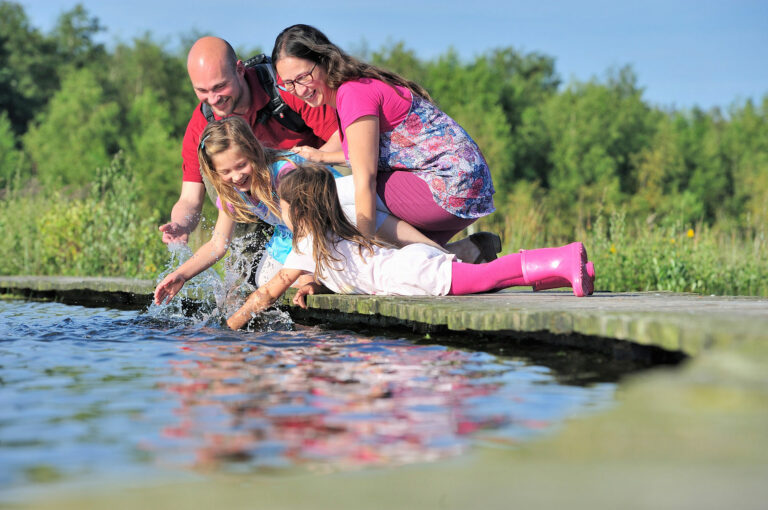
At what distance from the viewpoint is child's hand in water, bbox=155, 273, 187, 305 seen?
4.83 metres

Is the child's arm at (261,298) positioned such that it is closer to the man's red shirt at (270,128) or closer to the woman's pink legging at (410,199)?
the woman's pink legging at (410,199)

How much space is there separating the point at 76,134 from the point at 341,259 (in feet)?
162

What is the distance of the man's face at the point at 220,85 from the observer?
5151 millimetres

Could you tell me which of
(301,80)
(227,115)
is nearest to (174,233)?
(227,115)

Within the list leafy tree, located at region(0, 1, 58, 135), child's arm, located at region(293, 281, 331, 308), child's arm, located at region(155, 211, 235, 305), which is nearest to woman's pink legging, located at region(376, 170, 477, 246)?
child's arm, located at region(293, 281, 331, 308)

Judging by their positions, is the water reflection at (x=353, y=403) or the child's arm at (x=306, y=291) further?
the child's arm at (x=306, y=291)

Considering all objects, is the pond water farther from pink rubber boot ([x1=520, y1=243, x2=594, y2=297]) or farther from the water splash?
the water splash

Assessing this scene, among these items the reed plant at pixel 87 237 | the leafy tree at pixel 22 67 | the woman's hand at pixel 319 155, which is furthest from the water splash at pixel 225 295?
the leafy tree at pixel 22 67

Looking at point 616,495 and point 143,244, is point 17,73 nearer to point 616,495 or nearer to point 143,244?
point 143,244

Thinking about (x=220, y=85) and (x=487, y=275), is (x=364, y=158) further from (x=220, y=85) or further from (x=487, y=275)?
(x=220, y=85)

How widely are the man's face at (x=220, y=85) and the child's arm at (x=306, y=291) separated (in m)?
1.16

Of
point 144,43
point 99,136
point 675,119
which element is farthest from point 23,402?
point 675,119

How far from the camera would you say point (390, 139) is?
4922 mm

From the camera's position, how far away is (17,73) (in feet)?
199
